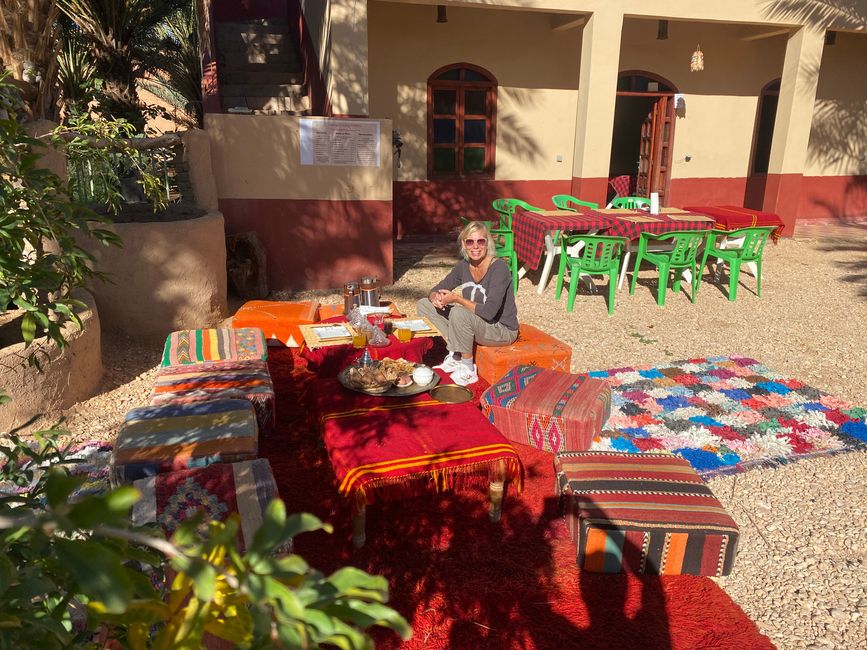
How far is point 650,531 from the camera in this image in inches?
106

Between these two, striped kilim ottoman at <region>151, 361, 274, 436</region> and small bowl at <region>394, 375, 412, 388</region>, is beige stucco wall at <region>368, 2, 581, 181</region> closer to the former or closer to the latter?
striped kilim ottoman at <region>151, 361, 274, 436</region>

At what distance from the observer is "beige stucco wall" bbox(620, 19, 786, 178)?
10938 millimetres

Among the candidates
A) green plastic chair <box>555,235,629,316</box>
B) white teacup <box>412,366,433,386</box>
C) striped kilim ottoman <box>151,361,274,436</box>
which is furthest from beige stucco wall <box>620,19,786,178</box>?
striped kilim ottoman <box>151,361,274,436</box>

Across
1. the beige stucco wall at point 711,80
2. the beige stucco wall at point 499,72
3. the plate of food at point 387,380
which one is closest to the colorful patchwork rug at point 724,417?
the plate of food at point 387,380

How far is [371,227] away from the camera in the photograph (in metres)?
7.34

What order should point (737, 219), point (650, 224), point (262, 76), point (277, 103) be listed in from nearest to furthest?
1. point (650, 224)
2. point (737, 219)
3. point (277, 103)
4. point (262, 76)

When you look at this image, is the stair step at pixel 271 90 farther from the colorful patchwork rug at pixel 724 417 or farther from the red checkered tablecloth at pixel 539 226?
the colorful patchwork rug at pixel 724 417

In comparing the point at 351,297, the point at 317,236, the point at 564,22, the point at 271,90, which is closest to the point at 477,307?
the point at 351,297

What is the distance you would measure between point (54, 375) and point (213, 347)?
994 millimetres

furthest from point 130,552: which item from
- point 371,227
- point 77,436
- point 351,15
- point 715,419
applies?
point 351,15

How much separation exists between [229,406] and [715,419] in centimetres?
309

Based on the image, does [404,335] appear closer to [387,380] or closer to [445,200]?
[387,380]

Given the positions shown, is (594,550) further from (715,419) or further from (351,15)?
(351,15)

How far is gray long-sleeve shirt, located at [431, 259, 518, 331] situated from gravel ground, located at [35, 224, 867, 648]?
900 mm
